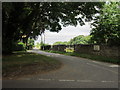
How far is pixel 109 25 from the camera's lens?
11766mm

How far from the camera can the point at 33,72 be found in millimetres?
6195

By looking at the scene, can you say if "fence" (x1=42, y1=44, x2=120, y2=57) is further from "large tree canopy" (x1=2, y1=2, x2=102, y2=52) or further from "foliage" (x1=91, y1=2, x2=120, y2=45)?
"large tree canopy" (x1=2, y1=2, x2=102, y2=52)

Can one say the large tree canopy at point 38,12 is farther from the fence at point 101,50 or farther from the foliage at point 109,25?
the fence at point 101,50

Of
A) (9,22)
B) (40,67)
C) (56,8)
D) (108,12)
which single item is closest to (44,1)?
(56,8)

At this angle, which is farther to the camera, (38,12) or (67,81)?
(38,12)

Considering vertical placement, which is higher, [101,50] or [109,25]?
[109,25]

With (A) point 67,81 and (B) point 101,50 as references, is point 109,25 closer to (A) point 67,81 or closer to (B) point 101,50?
(B) point 101,50

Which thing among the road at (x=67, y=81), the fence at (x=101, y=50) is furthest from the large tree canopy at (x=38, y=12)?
the road at (x=67, y=81)

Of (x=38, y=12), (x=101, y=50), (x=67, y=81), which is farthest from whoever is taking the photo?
(x=101, y=50)

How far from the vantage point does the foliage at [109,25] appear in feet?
36.4

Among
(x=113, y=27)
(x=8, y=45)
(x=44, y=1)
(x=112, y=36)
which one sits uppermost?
(x=44, y=1)

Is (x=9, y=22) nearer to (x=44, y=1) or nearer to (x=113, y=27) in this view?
(x=44, y=1)

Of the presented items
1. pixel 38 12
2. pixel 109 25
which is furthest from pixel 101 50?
pixel 38 12

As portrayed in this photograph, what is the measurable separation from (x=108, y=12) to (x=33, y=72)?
11.5 metres
